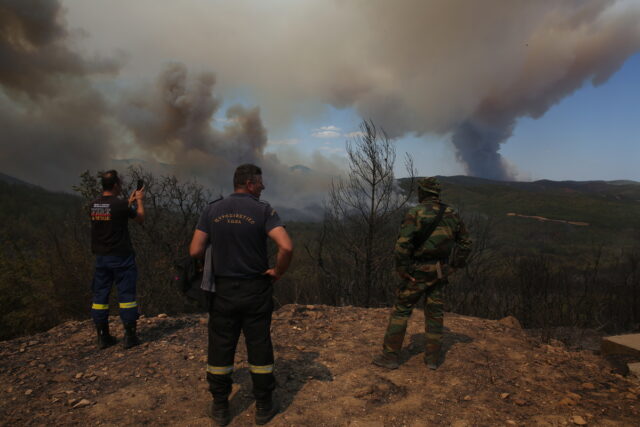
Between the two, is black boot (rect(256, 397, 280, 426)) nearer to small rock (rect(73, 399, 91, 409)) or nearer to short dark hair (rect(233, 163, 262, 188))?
small rock (rect(73, 399, 91, 409))

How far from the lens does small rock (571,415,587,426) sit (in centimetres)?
296

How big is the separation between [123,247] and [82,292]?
15903mm

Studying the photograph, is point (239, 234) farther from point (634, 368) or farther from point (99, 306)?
point (634, 368)

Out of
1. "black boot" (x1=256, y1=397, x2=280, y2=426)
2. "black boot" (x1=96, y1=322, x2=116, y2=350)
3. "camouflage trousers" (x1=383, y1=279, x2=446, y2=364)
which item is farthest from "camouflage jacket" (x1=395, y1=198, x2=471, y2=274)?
"black boot" (x1=96, y1=322, x2=116, y2=350)

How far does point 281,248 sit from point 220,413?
1469mm

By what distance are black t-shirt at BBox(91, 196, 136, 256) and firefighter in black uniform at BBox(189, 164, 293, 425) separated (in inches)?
67.0

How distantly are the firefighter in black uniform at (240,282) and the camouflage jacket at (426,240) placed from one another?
1.46 m

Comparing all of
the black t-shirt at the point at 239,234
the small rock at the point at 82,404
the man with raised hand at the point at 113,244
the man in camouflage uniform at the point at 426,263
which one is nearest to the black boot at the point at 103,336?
the man with raised hand at the point at 113,244

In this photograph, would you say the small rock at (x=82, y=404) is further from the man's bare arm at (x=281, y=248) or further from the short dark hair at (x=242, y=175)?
the short dark hair at (x=242, y=175)

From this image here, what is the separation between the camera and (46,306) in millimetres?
16406

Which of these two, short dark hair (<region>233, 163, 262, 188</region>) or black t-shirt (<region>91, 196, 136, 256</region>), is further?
black t-shirt (<region>91, 196, 136, 256</region>)

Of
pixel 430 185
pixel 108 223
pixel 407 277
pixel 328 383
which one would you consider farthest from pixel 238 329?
pixel 430 185

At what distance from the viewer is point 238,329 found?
9.78 feet

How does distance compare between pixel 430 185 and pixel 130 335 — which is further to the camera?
pixel 130 335
